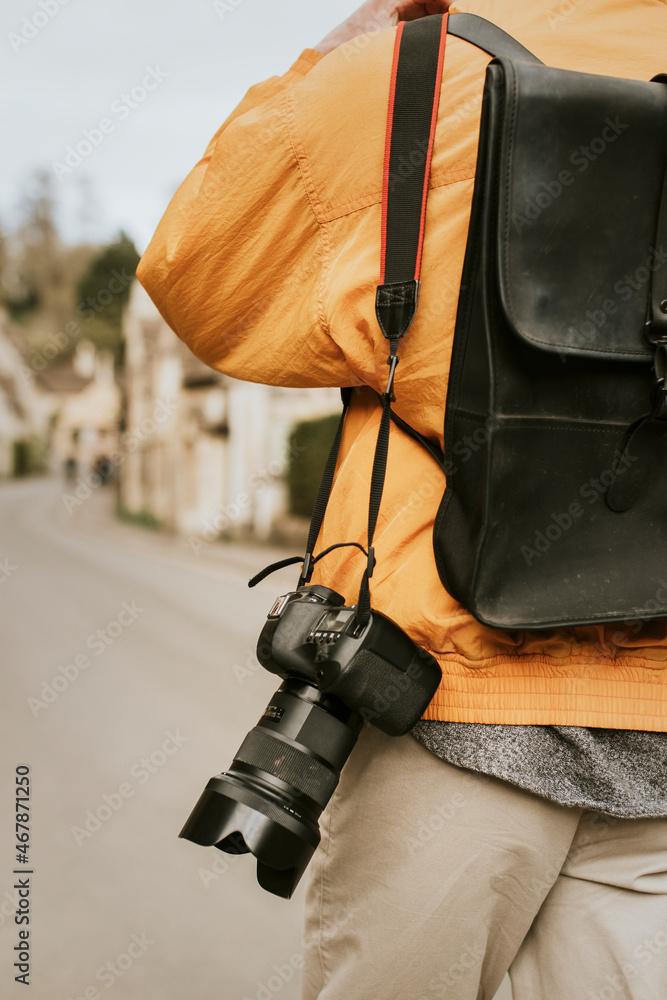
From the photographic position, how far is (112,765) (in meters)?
4.30

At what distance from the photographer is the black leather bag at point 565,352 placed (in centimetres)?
103

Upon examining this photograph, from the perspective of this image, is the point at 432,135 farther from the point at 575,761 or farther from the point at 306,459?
the point at 306,459

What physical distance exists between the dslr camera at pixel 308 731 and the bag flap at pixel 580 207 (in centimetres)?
43

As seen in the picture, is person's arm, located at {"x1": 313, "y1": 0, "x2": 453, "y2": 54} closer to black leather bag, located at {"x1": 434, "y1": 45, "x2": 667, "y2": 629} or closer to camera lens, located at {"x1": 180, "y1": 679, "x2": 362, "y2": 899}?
black leather bag, located at {"x1": 434, "y1": 45, "x2": 667, "y2": 629}

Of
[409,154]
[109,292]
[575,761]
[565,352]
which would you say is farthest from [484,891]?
[109,292]

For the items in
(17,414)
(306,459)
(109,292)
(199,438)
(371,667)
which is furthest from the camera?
(17,414)

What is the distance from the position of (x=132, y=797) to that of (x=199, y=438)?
13.5 m

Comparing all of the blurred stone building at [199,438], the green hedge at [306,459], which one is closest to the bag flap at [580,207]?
the green hedge at [306,459]

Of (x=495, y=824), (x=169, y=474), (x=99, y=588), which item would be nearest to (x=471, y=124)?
(x=495, y=824)

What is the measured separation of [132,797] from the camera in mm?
3975

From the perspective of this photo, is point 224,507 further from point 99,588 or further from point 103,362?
point 103,362

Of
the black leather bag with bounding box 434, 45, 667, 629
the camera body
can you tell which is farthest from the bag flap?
the camera body

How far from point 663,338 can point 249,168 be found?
0.60 metres

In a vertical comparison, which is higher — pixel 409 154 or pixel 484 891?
pixel 409 154
